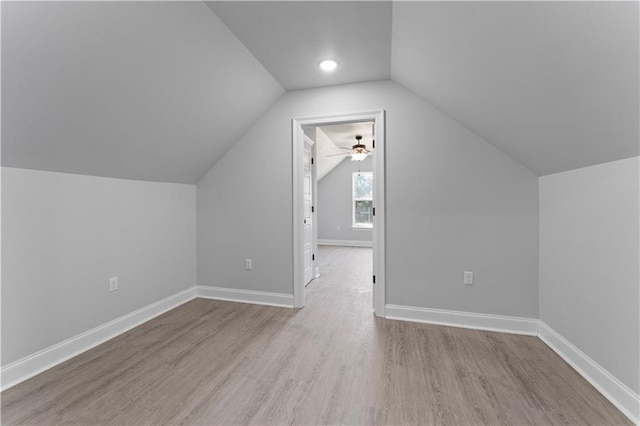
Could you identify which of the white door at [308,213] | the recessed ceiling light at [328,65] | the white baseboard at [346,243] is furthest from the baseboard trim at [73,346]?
the white baseboard at [346,243]

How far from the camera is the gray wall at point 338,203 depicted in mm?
7954

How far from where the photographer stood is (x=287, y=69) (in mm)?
2607

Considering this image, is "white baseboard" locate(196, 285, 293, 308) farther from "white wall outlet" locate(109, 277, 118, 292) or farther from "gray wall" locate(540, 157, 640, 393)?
"gray wall" locate(540, 157, 640, 393)

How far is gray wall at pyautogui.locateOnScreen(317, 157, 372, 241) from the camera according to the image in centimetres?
795

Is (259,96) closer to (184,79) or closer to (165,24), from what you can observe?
(184,79)

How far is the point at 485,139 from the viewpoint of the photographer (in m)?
2.52

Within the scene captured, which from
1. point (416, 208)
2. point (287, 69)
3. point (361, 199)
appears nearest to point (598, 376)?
point (416, 208)

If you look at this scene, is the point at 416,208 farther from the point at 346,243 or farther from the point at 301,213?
the point at 346,243

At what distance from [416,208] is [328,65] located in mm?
1572

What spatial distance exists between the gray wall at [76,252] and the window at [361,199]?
5.53m

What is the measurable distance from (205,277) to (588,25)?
→ 12.1 ft

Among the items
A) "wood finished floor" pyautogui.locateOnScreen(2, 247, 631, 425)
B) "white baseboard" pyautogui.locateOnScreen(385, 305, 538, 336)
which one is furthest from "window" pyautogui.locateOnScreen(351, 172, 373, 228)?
"wood finished floor" pyautogui.locateOnScreen(2, 247, 631, 425)

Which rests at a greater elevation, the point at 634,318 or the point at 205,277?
the point at 634,318

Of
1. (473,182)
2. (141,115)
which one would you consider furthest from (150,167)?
(473,182)
